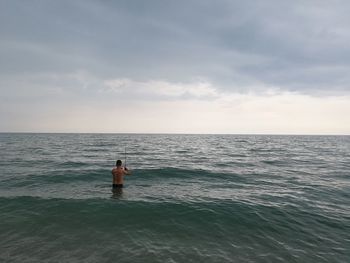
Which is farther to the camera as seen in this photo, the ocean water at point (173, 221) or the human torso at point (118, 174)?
the human torso at point (118, 174)

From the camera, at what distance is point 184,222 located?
10289 mm

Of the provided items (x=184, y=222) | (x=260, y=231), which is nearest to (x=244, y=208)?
(x=260, y=231)

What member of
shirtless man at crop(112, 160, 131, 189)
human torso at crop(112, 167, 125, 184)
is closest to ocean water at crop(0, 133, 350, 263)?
shirtless man at crop(112, 160, 131, 189)

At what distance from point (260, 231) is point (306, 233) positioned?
1.73m

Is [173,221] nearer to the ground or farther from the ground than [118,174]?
nearer to the ground

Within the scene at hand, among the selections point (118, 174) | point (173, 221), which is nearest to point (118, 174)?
point (118, 174)

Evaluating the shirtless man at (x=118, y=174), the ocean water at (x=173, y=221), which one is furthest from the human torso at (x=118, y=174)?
the ocean water at (x=173, y=221)

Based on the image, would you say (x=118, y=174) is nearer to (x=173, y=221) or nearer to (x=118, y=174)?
(x=118, y=174)

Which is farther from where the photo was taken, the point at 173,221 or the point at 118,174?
the point at 118,174

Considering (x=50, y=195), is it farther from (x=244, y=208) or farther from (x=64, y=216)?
(x=244, y=208)

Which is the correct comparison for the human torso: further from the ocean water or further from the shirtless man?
the ocean water

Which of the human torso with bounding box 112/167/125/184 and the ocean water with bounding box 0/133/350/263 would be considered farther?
the human torso with bounding box 112/167/125/184

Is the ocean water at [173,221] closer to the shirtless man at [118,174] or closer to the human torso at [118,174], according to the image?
the shirtless man at [118,174]

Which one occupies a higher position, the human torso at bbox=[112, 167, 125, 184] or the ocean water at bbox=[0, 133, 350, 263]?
the human torso at bbox=[112, 167, 125, 184]
